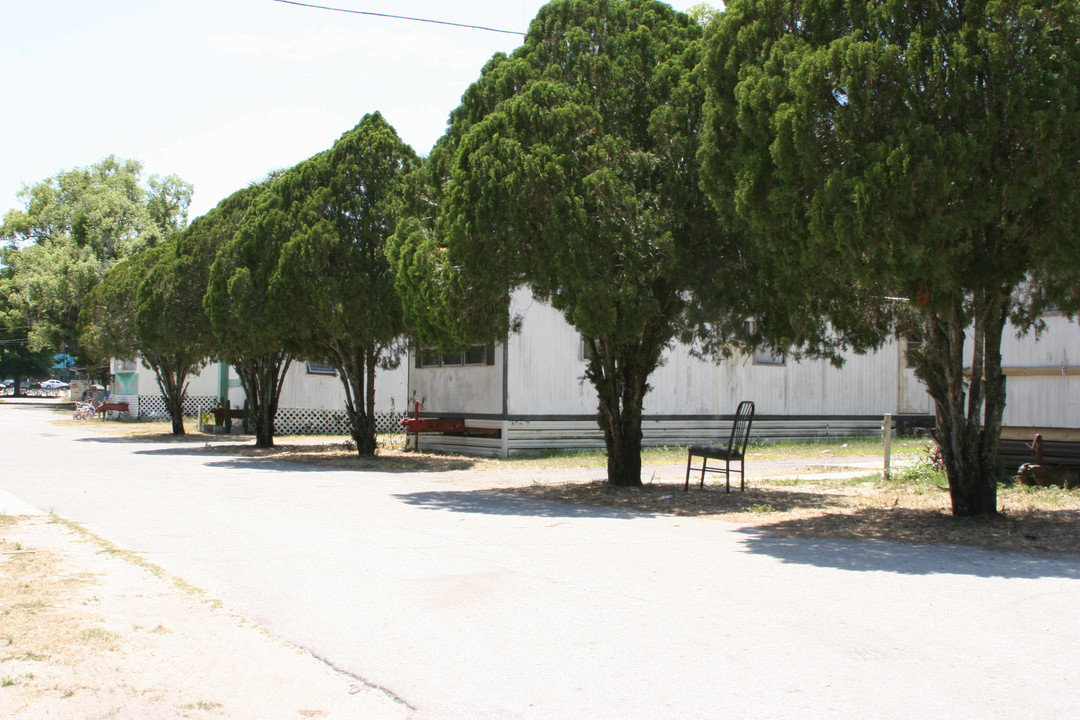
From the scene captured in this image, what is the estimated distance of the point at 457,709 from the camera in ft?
14.8

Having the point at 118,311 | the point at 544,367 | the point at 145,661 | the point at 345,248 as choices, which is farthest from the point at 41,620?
the point at 118,311

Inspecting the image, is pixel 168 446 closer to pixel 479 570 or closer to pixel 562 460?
pixel 562 460

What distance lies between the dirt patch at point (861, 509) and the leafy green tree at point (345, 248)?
5494 mm

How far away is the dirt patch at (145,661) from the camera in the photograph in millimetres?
4531

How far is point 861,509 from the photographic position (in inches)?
462

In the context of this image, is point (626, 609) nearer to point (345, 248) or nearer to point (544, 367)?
point (345, 248)

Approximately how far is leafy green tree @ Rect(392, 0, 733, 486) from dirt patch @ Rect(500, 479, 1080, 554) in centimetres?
126

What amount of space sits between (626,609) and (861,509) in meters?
6.27

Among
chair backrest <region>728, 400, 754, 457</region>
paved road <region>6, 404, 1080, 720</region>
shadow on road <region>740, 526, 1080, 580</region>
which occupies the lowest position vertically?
paved road <region>6, 404, 1080, 720</region>

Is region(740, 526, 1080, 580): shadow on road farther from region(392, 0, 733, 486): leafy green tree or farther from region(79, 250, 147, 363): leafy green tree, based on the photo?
region(79, 250, 147, 363): leafy green tree

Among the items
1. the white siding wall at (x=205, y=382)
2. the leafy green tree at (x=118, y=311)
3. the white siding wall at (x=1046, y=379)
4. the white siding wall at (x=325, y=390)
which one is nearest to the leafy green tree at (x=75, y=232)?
the white siding wall at (x=205, y=382)

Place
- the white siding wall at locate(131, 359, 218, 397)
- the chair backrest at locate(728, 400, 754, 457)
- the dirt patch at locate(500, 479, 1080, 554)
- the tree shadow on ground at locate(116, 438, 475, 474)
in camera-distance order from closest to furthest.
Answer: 1. the dirt patch at locate(500, 479, 1080, 554)
2. the chair backrest at locate(728, 400, 754, 457)
3. the tree shadow on ground at locate(116, 438, 475, 474)
4. the white siding wall at locate(131, 359, 218, 397)

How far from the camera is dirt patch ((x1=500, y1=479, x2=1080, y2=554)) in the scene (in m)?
9.38

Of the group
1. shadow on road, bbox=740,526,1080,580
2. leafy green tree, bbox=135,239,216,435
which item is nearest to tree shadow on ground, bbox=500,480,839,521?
shadow on road, bbox=740,526,1080,580
